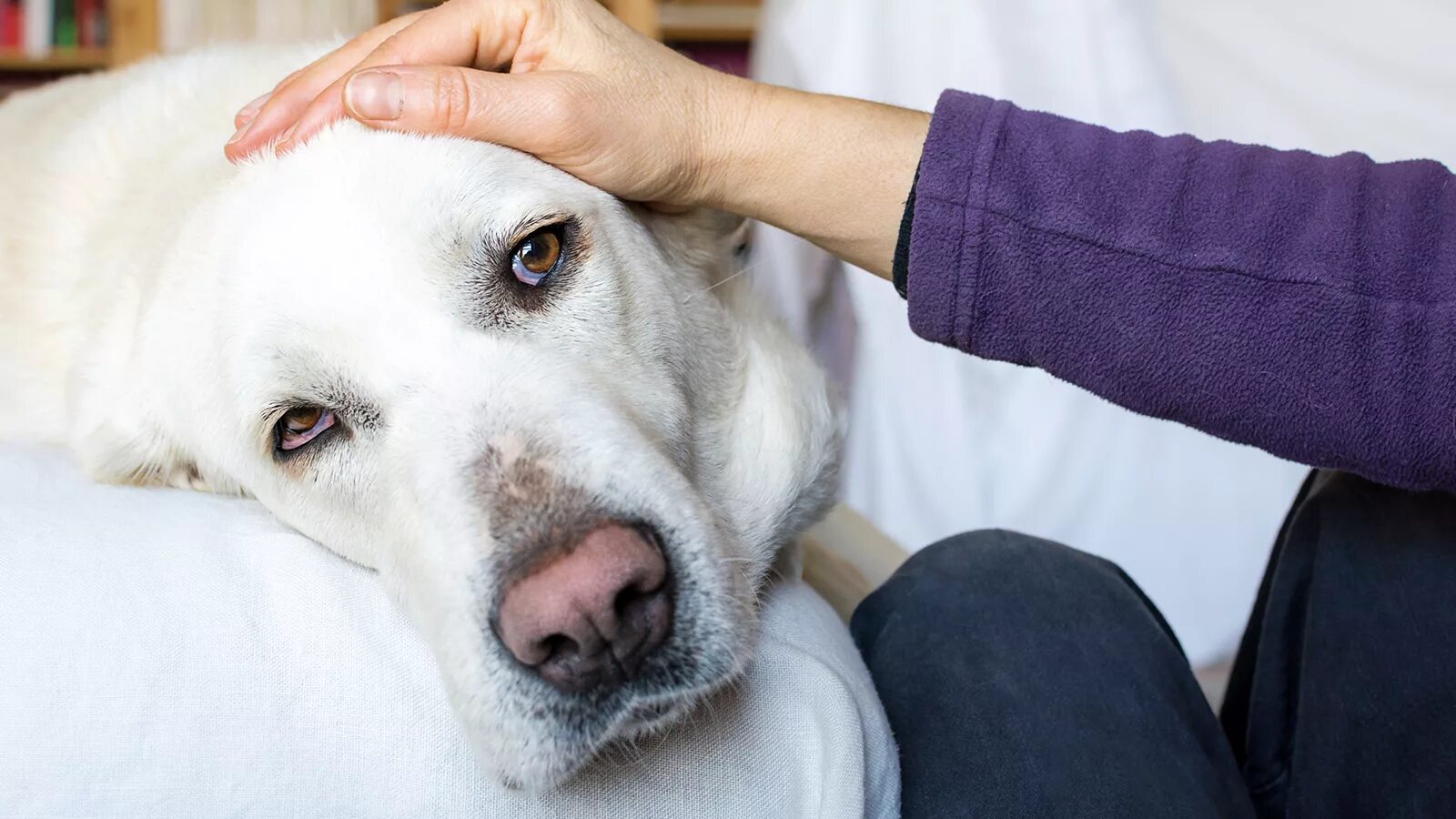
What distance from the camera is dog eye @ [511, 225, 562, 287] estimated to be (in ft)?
4.66

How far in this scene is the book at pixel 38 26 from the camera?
492 centimetres

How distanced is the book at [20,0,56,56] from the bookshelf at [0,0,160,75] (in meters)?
0.03

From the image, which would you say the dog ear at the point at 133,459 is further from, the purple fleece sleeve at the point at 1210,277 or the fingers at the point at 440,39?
the purple fleece sleeve at the point at 1210,277

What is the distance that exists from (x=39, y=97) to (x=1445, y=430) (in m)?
2.46

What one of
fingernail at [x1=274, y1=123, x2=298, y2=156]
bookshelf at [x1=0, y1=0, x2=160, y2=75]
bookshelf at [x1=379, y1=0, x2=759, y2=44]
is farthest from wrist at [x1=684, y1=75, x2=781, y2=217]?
bookshelf at [x1=0, y1=0, x2=160, y2=75]

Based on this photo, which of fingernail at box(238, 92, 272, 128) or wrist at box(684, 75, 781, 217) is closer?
wrist at box(684, 75, 781, 217)

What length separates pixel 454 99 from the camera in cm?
137

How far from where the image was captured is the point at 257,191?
1422 millimetres

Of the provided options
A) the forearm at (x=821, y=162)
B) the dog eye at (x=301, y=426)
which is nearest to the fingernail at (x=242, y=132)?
the dog eye at (x=301, y=426)

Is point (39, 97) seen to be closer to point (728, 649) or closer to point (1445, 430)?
point (728, 649)

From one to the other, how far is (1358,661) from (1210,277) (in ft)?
1.83

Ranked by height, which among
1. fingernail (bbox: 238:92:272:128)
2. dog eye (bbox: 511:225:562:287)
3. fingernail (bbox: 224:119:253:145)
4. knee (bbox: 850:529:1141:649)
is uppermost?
fingernail (bbox: 238:92:272:128)

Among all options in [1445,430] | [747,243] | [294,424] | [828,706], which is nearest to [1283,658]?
[1445,430]

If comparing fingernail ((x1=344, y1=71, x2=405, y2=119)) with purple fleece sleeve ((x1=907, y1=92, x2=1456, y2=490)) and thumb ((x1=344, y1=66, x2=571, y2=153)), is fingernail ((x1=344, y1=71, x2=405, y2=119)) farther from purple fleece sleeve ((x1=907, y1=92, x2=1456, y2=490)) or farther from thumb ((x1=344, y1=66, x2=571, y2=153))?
purple fleece sleeve ((x1=907, y1=92, x2=1456, y2=490))
